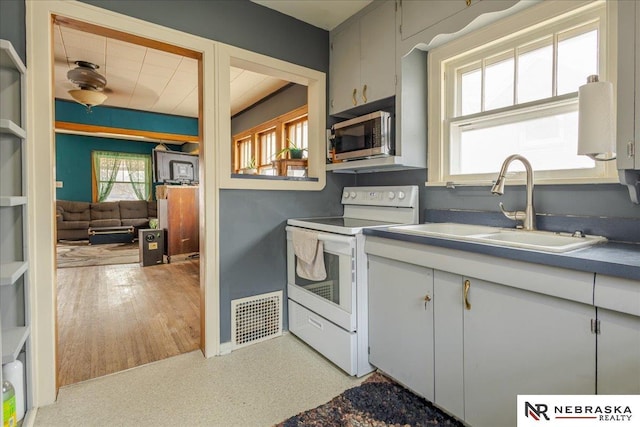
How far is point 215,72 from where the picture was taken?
223cm

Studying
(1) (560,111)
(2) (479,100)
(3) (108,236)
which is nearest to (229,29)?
(2) (479,100)

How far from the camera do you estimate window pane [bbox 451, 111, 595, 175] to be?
1.67 metres

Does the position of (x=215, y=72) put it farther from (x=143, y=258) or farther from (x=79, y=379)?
(x=143, y=258)

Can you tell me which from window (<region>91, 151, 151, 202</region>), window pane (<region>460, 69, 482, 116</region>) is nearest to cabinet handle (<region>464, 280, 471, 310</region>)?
window pane (<region>460, 69, 482, 116</region>)

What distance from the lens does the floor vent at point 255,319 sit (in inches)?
93.4

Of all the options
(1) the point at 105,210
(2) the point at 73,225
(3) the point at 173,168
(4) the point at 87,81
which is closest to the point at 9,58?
(4) the point at 87,81

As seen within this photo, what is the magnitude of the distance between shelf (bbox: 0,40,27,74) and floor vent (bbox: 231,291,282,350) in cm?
175

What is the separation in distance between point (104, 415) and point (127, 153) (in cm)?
868

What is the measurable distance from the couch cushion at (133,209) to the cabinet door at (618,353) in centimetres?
908

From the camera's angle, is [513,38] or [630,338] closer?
[630,338]

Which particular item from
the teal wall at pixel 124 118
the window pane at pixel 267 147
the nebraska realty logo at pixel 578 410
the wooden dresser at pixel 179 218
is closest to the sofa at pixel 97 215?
the teal wall at pixel 124 118

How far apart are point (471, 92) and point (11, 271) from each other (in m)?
2.64

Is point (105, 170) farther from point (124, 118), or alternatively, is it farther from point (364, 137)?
point (364, 137)

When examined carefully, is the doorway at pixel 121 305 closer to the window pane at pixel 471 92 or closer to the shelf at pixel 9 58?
the shelf at pixel 9 58
